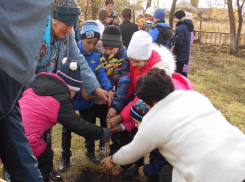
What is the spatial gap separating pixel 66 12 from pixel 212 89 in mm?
5795

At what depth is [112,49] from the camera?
3125 mm

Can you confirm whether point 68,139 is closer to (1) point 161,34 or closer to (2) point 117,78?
(2) point 117,78

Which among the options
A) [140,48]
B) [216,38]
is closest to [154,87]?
[140,48]

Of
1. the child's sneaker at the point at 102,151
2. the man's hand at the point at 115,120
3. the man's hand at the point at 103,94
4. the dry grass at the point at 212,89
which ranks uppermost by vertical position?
the man's hand at the point at 103,94

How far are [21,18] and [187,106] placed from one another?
119 cm

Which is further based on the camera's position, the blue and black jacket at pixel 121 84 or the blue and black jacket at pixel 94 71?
the blue and black jacket at pixel 94 71

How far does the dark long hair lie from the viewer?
1938mm

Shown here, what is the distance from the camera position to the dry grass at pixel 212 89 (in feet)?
10.9

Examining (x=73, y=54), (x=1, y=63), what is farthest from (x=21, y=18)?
(x=73, y=54)

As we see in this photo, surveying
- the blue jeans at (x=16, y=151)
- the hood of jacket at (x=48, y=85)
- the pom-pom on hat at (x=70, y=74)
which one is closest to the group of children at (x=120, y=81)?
the pom-pom on hat at (x=70, y=74)

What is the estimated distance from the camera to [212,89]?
7.34 metres

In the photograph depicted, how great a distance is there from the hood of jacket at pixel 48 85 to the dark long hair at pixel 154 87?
2.20 ft

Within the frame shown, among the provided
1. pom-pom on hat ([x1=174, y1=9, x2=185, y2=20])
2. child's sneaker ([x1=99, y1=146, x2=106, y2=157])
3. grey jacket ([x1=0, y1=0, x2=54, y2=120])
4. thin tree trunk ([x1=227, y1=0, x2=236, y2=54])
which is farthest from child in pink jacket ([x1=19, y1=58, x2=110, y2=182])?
thin tree trunk ([x1=227, y1=0, x2=236, y2=54])

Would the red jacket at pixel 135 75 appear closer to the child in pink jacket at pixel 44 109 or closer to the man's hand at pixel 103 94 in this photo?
the man's hand at pixel 103 94
